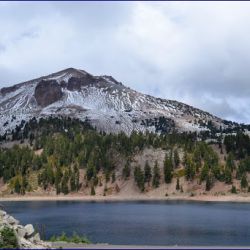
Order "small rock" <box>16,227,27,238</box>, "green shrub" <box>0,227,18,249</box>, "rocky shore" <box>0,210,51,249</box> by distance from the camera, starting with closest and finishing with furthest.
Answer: "green shrub" <box>0,227,18,249</box> → "rocky shore" <box>0,210,51,249</box> → "small rock" <box>16,227,27,238</box>

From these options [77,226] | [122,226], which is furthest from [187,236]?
[77,226]

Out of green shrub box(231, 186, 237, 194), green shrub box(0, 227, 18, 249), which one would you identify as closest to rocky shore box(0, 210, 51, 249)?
green shrub box(0, 227, 18, 249)

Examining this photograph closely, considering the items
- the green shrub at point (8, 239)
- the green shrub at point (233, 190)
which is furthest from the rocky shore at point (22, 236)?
the green shrub at point (233, 190)

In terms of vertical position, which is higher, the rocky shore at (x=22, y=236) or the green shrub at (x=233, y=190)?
the green shrub at (x=233, y=190)

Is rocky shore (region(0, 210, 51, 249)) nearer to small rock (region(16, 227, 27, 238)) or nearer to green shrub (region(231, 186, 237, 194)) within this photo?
small rock (region(16, 227, 27, 238))

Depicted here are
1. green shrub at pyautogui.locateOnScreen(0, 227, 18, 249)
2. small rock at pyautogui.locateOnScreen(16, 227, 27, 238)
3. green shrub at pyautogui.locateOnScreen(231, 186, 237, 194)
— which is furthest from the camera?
green shrub at pyautogui.locateOnScreen(231, 186, 237, 194)

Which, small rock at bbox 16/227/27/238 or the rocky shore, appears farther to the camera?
small rock at bbox 16/227/27/238

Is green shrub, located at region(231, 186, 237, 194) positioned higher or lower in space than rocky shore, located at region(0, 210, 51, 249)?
higher

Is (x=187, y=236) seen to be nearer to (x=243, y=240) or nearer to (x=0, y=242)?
(x=243, y=240)

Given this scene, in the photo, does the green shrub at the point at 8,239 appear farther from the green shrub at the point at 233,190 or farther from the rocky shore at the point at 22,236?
the green shrub at the point at 233,190

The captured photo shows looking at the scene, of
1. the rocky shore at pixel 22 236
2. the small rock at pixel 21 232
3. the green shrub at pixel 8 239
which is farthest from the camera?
the small rock at pixel 21 232

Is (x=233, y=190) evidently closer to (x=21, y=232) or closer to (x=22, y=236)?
(x=21, y=232)

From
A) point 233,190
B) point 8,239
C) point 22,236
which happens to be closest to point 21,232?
point 22,236

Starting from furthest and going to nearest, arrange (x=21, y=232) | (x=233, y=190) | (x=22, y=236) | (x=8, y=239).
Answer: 1. (x=233, y=190)
2. (x=21, y=232)
3. (x=22, y=236)
4. (x=8, y=239)
